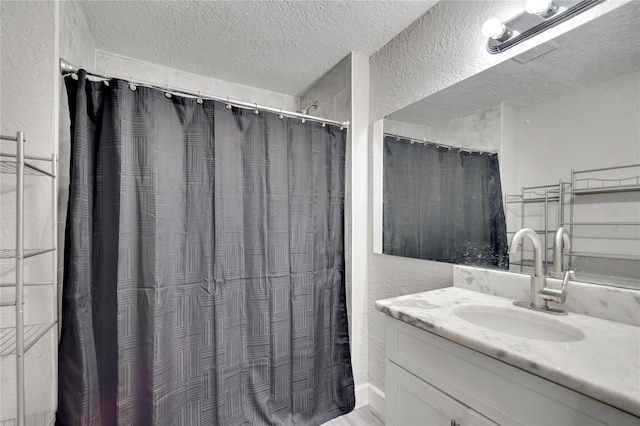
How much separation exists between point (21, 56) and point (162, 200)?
0.72 metres

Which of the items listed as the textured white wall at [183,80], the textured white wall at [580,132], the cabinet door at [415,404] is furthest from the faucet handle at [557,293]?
the textured white wall at [183,80]

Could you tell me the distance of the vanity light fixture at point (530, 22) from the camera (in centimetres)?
97

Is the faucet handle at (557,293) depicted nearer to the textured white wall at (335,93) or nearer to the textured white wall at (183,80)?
the textured white wall at (335,93)

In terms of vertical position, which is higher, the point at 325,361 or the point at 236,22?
the point at 236,22

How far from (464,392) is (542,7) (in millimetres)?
1307

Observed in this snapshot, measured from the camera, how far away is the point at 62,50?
3.87 feet

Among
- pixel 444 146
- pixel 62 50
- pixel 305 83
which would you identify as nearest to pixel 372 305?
pixel 444 146

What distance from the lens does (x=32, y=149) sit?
107 centimetres

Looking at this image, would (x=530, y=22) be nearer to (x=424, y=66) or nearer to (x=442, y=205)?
(x=424, y=66)

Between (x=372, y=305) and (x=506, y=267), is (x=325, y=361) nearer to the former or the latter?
(x=372, y=305)

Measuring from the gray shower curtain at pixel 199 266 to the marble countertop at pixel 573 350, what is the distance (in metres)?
0.82

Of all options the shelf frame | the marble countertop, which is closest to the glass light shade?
the marble countertop

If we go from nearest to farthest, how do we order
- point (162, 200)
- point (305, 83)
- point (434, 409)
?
1. point (434, 409)
2. point (162, 200)
3. point (305, 83)

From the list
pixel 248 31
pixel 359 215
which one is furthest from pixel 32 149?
pixel 359 215
